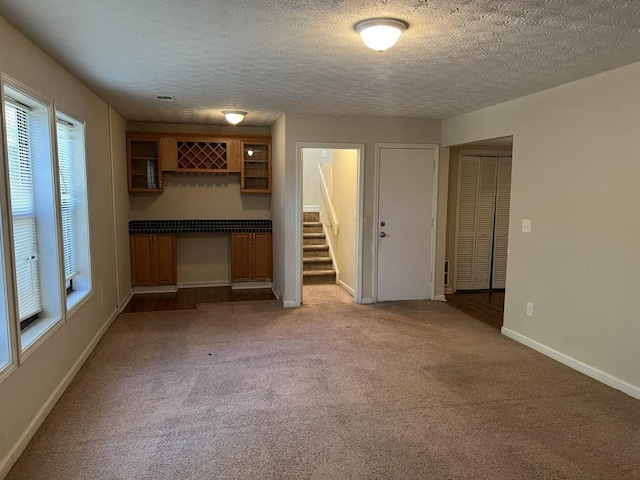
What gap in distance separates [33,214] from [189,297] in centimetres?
320

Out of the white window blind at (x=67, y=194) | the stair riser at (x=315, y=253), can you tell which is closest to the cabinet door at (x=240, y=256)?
the stair riser at (x=315, y=253)

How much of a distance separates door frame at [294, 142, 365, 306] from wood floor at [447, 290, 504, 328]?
1.28 m

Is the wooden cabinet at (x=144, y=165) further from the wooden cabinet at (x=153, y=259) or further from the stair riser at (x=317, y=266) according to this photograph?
the stair riser at (x=317, y=266)

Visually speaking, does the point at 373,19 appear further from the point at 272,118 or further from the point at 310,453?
the point at 272,118

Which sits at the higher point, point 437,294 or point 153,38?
point 153,38

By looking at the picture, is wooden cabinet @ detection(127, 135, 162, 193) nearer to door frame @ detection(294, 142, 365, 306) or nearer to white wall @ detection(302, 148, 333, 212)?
door frame @ detection(294, 142, 365, 306)

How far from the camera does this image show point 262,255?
6445mm

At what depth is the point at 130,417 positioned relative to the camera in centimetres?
277

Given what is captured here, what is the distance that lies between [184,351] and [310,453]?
1.92 m

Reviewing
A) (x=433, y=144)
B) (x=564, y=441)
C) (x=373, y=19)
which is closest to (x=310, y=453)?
(x=564, y=441)

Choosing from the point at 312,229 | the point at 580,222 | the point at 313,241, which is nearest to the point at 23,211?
the point at 580,222

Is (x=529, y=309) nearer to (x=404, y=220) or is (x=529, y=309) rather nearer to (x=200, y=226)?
(x=404, y=220)

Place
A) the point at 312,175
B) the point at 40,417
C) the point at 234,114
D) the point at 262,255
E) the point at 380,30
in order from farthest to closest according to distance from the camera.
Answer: the point at 312,175
the point at 262,255
the point at 234,114
the point at 40,417
the point at 380,30

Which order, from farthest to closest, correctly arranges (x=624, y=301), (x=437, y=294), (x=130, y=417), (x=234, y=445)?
(x=437, y=294), (x=624, y=301), (x=130, y=417), (x=234, y=445)
